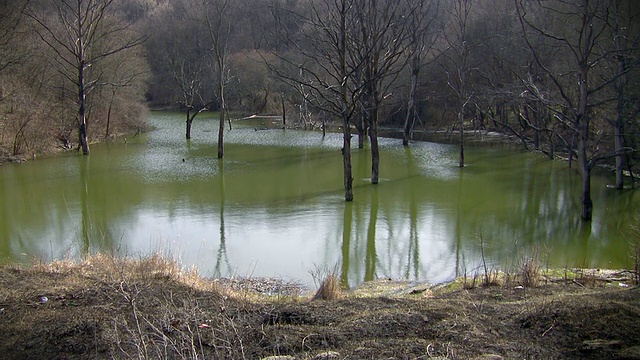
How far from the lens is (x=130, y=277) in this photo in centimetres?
666

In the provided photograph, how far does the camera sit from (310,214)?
1384 cm

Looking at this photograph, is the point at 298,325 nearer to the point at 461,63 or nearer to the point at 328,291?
the point at 328,291

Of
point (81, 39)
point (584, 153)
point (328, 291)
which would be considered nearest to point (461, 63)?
point (584, 153)

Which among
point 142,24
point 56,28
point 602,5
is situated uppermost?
point 142,24

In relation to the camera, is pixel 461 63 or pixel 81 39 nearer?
pixel 461 63

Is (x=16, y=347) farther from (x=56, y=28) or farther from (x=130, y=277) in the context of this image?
(x=56, y=28)

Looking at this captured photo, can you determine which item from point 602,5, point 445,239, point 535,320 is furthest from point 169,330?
point 602,5

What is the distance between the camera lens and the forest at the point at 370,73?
15.0m

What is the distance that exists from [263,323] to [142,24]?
54.1 meters

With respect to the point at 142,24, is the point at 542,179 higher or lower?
lower

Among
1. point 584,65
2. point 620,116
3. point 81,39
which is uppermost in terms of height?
point 81,39

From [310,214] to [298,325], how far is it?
882 cm

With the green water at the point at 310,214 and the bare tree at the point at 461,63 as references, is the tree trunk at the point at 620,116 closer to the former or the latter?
the green water at the point at 310,214

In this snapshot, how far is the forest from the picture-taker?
49.3ft
